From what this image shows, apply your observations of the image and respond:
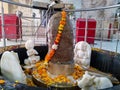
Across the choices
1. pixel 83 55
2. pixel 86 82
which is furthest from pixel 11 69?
pixel 83 55

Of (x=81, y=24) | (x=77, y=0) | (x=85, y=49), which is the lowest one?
(x=85, y=49)

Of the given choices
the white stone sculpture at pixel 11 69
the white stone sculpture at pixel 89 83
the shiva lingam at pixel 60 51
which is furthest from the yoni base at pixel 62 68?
the white stone sculpture at pixel 89 83

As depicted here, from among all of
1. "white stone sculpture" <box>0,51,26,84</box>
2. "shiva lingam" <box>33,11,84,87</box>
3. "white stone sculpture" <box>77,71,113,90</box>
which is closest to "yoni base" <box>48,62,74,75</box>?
"shiva lingam" <box>33,11,84,87</box>

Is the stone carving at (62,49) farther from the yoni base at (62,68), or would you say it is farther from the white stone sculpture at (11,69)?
the white stone sculpture at (11,69)

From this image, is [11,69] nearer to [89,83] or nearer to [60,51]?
[60,51]

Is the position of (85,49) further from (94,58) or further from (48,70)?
(48,70)

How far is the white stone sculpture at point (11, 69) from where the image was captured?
1618mm

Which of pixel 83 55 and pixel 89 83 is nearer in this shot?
pixel 89 83

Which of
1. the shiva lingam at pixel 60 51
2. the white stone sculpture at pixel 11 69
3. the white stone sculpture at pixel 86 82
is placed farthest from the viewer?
the shiva lingam at pixel 60 51

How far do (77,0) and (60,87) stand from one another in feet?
17.3

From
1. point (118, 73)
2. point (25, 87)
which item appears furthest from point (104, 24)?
point (25, 87)

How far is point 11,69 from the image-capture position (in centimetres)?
166

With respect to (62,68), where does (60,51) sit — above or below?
above

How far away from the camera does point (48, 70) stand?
75.1 inches
